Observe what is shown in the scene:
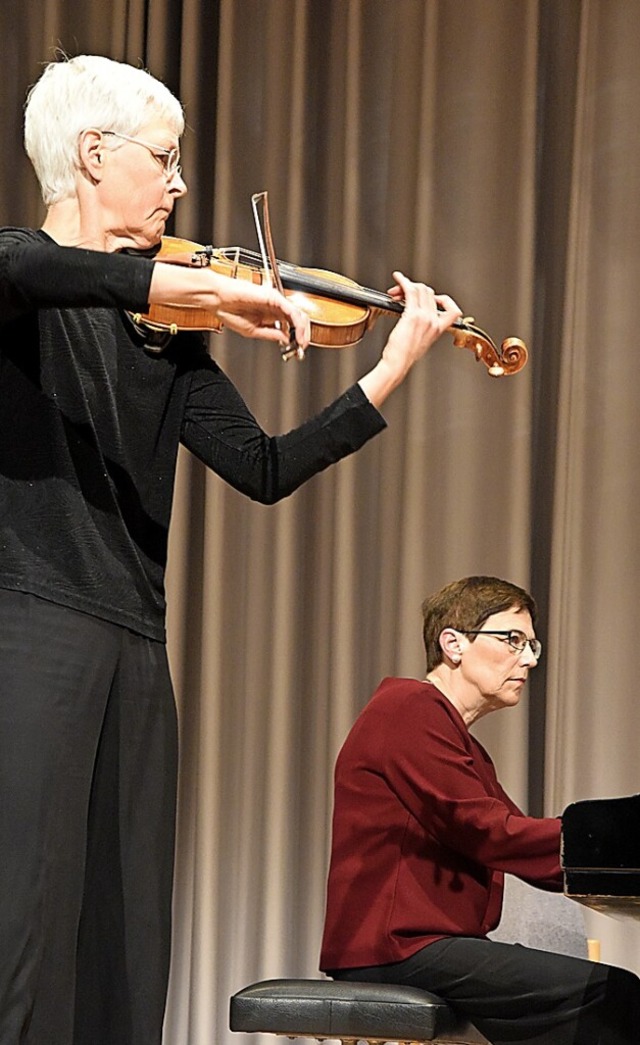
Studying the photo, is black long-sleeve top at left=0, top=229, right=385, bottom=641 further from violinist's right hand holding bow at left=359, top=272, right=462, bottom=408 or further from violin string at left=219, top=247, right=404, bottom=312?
violin string at left=219, top=247, right=404, bottom=312

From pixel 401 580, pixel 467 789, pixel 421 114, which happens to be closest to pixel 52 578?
pixel 467 789

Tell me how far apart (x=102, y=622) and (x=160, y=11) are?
3350 mm

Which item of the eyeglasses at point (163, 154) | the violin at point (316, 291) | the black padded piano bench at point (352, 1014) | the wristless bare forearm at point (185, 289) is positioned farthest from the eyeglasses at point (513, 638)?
the wristless bare forearm at point (185, 289)

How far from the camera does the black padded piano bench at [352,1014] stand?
2.80 meters

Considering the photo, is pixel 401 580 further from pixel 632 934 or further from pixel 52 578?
pixel 52 578

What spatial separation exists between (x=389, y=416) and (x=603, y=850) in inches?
87.1

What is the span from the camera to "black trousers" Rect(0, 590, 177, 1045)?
149 centimetres

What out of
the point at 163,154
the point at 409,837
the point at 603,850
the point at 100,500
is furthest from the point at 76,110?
the point at 409,837

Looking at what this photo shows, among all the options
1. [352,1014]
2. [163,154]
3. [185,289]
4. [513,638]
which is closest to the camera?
[185,289]

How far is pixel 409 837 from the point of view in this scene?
9.81 feet

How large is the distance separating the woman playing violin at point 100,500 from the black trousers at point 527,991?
4.45 feet

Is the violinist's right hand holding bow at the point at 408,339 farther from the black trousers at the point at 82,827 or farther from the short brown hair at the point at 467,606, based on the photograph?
the short brown hair at the point at 467,606

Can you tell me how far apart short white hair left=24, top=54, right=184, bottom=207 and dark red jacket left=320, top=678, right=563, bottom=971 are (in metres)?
1.60

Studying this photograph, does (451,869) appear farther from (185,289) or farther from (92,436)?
(185,289)
